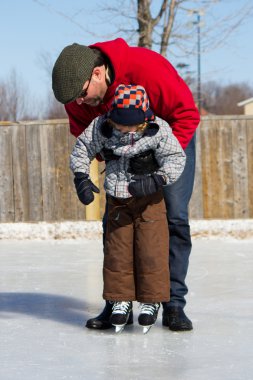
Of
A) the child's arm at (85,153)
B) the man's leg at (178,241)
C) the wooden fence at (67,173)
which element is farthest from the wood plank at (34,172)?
the child's arm at (85,153)

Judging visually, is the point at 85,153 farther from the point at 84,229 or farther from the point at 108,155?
the point at 84,229

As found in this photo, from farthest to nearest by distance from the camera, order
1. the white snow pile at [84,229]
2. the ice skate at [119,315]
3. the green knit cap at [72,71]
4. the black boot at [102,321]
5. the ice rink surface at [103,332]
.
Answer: the white snow pile at [84,229] → the black boot at [102,321] → the ice skate at [119,315] → the green knit cap at [72,71] → the ice rink surface at [103,332]

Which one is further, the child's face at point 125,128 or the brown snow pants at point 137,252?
the brown snow pants at point 137,252

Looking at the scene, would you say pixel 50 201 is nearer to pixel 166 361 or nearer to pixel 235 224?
pixel 235 224

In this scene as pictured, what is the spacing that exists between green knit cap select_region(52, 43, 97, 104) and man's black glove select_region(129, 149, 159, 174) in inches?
12.6

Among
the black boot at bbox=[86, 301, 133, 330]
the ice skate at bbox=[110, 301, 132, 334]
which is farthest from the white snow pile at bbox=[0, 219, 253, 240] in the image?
the ice skate at bbox=[110, 301, 132, 334]

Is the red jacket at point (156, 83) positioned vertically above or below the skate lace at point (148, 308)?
above

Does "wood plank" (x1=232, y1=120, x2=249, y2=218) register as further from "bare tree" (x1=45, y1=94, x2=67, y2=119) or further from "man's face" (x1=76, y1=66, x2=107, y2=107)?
"bare tree" (x1=45, y1=94, x2=67, y2=119)

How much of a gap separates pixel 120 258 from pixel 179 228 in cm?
29

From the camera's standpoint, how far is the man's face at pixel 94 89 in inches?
109

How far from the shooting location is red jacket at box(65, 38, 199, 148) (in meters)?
2.82

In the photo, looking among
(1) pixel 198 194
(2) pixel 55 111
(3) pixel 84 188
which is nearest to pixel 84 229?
(1) pixel 198 194

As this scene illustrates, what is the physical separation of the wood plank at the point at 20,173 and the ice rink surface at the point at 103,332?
2120 millimetres

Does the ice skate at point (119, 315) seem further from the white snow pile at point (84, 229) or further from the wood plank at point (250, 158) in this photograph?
the wood plank at point (250, 158)
